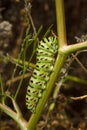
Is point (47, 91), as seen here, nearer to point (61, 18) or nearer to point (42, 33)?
point (61, 18)

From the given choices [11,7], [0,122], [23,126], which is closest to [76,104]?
[0,122]

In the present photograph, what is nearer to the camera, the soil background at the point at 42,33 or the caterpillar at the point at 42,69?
the caterpillar at the point at 42,69

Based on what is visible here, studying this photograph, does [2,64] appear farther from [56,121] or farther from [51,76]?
[51,76]

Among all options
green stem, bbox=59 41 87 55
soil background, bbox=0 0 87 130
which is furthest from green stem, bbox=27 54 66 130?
soil background, bbox=0 0 87 130

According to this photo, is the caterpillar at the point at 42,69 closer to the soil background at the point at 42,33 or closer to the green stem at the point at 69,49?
the green stem at the point at 69,49

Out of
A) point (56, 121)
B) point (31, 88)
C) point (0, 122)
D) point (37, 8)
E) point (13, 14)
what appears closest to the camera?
point (31, 88)

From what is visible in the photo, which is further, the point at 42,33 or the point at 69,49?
the point at 42,33

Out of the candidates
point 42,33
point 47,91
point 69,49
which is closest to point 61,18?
point 69,49

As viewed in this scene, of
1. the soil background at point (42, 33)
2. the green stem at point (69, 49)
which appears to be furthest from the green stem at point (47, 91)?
the soil background at point (42, 33)
